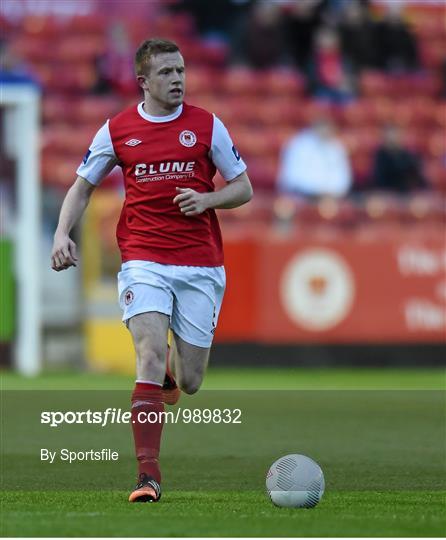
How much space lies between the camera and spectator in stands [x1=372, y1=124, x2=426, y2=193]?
1967 centimetres

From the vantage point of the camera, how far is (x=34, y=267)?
1647cm

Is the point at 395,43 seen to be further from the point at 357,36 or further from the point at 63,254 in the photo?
the point at 63,254

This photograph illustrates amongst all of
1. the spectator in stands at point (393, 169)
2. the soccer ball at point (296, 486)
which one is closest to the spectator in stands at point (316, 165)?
the spectator in stands at point (393, 169)

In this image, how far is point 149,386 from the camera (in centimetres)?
739

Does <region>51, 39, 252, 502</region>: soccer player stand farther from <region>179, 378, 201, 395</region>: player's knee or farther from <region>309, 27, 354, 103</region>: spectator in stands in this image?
<region>309, 27, 354, 103</region>: spectator in stands

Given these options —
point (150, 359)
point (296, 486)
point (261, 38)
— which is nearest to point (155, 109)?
point (150, 359)

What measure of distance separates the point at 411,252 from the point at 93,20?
634 centimetres

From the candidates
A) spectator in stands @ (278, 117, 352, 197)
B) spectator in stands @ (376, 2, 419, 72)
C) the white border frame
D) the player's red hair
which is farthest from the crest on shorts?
spectator in stands @ (376, 2, 419, 72)

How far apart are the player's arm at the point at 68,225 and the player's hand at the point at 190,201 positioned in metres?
0.57

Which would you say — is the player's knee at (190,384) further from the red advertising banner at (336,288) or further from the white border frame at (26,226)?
the red advertising banner at (336,288)

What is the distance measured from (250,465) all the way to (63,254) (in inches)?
82.5

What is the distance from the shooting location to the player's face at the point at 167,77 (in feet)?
24.9

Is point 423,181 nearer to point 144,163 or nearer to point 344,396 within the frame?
point 344,396

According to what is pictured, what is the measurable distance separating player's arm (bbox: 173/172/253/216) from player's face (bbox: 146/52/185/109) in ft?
1.59
